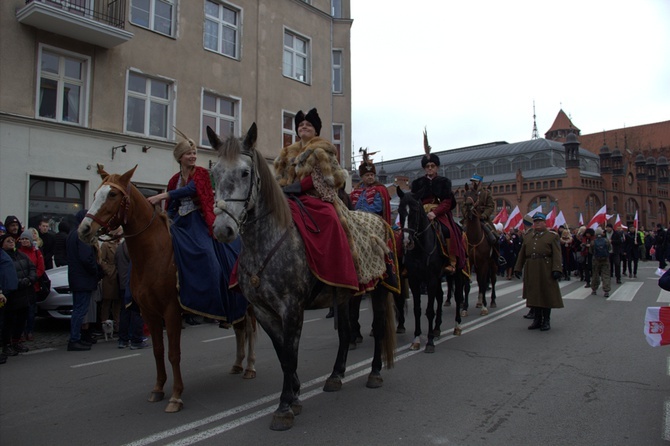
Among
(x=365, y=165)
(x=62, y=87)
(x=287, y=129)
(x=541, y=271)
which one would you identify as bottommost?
(x=541, y=271)

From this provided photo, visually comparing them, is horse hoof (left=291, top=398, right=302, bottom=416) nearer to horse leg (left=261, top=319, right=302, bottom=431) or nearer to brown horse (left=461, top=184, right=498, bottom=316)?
horse leg (left=261, top=319, right=302, bottom=431)

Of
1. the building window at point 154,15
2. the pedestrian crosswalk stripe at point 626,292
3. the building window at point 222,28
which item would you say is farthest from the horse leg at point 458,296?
the building window at point 222,28

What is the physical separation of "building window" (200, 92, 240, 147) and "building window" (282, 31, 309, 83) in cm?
337

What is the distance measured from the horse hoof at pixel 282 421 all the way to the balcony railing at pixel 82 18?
511 inches

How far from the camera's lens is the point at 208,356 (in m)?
7.17

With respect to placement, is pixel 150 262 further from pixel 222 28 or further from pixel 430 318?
pixel 222 28

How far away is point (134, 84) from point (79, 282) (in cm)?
964

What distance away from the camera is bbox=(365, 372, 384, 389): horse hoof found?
17.6ft

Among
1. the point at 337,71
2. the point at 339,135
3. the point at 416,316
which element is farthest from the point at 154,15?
the point at 416,316

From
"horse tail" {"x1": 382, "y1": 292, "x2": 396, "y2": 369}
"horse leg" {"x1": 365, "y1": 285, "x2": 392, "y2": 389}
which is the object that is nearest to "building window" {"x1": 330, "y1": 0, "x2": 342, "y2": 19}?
"horse leg" {"x1": 365, "y1": 285, "x2": 392, "y2": 389}

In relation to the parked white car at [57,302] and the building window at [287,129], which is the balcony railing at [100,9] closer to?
the building window at [287,129]

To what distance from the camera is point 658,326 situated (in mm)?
4074

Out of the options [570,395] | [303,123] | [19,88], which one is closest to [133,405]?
[303,123]

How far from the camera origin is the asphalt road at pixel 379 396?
4.05 meters
